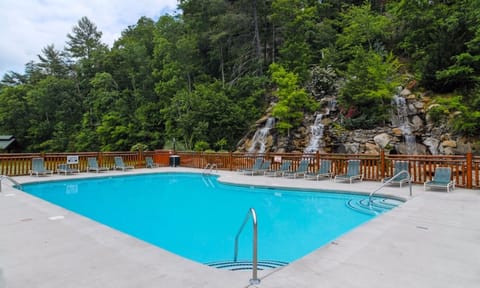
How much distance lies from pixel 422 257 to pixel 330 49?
18298 mm

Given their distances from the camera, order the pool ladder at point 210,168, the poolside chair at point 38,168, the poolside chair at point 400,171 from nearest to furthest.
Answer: the poolside chair at point 400,171, the poolside chair at point 38,168, the pool ladder at point 210,168

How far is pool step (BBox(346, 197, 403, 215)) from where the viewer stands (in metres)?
6.26

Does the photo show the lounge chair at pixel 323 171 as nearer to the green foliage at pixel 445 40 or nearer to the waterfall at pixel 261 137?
the waterfall at pixel 261 137

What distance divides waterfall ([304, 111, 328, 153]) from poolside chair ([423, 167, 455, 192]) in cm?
749

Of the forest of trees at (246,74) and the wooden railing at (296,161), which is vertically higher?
the forest of trees at (246,74)

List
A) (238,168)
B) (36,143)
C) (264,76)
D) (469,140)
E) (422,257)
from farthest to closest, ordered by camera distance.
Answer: (36,143)
(264,76)
(238,168)
(469,140)
(422,257)

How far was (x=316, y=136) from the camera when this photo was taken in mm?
15867

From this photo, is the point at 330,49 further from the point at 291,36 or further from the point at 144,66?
the point at 144,66

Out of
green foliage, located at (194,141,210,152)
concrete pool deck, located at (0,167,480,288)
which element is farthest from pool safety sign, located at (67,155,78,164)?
concrete pool deck, located at (0,167,480,288)

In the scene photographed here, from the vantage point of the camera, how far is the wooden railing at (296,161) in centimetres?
798

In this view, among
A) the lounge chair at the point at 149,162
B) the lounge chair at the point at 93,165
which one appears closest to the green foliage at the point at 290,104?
the lounge chair at the point at 149,162

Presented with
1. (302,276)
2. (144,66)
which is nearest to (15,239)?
(302,276)

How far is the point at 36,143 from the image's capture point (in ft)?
96.6

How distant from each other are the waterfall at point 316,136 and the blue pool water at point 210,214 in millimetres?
6819
